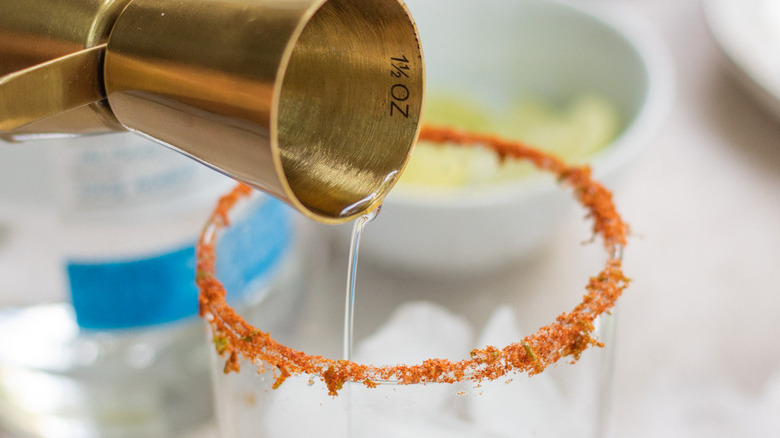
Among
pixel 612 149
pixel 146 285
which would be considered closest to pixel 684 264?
pixel 612 149

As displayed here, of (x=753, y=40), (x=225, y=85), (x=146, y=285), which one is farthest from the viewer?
(x=753, y=40)

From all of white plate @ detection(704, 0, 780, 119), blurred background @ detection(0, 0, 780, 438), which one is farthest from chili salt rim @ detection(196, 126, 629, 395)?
white plate @ detection(704, 0, 780, 119)

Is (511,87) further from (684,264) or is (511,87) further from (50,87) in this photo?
(50,87)

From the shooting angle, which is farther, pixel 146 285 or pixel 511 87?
pixel 511 87

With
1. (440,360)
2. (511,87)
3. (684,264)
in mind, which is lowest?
(440,360)

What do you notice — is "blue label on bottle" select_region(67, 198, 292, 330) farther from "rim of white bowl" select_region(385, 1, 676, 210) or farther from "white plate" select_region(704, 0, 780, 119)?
"white plate" select_region(704, 0, 780, 119)

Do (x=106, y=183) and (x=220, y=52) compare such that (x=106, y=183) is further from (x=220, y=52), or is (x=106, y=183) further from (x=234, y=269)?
(x=220, y=52)

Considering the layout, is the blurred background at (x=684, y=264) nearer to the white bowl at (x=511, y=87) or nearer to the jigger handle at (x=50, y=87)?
the white bowl at (x=511, y=87)

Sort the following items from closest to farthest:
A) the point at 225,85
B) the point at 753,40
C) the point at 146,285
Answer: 1. the point at 225,85
2. the point at 146,285
3. the point at 753,40

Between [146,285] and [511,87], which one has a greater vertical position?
[511,87]
